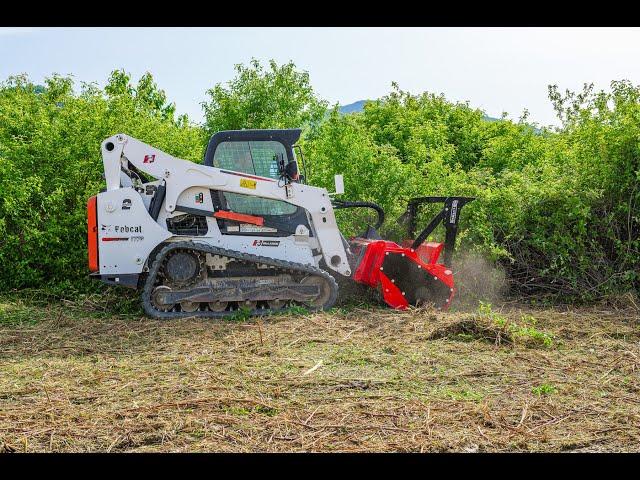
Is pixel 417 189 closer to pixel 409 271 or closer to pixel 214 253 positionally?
pixel 409 271

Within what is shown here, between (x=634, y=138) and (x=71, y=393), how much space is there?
845 centimetres

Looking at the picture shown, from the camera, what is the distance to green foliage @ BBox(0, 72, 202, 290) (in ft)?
39.9

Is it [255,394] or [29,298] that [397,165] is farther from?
[255,394]

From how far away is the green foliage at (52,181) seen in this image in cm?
1216

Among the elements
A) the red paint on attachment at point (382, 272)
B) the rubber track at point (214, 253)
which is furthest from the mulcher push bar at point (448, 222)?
the rubber track at point (214, 253)

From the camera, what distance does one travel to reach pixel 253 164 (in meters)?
11.1

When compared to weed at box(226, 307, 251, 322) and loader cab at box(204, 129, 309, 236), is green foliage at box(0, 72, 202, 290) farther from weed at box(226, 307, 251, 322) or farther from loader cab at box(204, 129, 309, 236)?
weed at box(226, 307, 251, 322)

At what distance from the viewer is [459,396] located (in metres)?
6.84

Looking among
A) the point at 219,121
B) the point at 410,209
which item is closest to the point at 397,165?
the point at 410,209

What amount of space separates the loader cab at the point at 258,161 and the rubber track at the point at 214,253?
1.55ft

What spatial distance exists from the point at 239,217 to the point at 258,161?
795 millimetres

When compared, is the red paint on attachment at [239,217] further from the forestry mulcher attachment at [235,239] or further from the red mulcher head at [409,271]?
the red mulcher head at [409,271]

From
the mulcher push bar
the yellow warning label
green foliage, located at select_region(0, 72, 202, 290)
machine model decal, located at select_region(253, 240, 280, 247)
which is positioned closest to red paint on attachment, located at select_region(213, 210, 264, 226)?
machine model decal, located at select_region(253, 240, 280, 247)

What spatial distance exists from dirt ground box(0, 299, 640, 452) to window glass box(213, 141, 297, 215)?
155 centimetres
